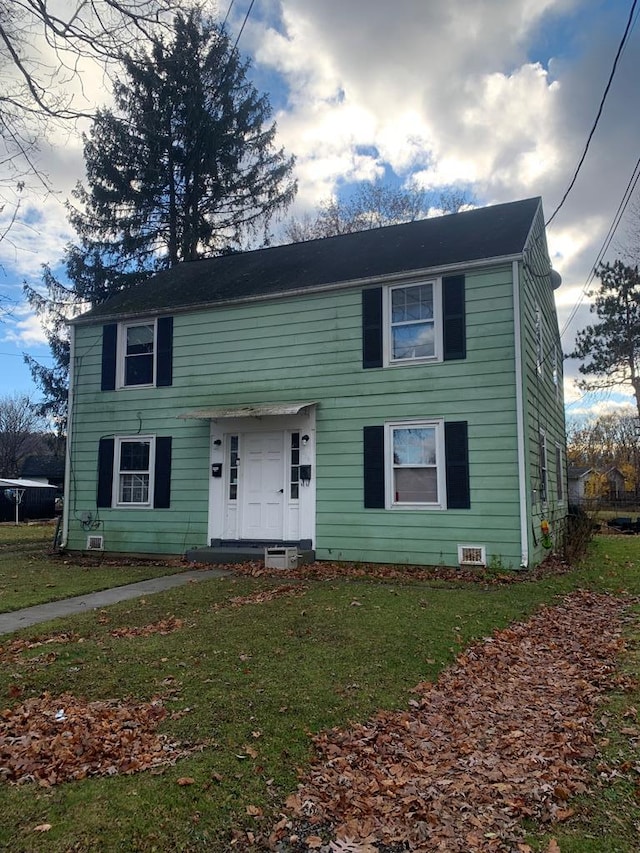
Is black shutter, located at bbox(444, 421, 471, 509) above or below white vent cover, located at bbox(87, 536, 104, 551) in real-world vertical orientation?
above

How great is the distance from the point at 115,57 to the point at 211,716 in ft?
21.0

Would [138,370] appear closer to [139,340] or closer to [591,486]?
[139,340]

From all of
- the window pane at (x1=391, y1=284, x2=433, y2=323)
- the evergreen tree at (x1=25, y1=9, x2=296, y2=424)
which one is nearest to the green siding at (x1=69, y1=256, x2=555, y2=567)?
the window pane at (x1=391, y1=284, x2=433, y2=323)

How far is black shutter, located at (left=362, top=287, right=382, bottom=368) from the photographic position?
10289 millimetres

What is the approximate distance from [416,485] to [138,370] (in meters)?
6.45

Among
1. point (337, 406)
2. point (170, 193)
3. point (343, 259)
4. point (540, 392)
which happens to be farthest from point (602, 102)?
point (170, 193)

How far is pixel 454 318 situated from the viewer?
9695 millimetres

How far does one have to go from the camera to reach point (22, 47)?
595cm

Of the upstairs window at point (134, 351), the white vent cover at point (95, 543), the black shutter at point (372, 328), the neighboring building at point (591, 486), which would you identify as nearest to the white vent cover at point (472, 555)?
the black shutter at point (372, 328)

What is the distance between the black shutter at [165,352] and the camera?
12031mm

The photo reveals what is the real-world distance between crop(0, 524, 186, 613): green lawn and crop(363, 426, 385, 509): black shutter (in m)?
3.48

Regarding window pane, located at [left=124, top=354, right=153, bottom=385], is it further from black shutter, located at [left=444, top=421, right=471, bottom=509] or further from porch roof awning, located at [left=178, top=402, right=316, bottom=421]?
black shutter, located at [left=444, top=421, right=471, bottom=509]

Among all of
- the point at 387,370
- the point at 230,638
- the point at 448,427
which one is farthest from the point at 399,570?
the point at 230,638

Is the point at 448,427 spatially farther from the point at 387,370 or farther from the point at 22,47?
the point at 22,47
